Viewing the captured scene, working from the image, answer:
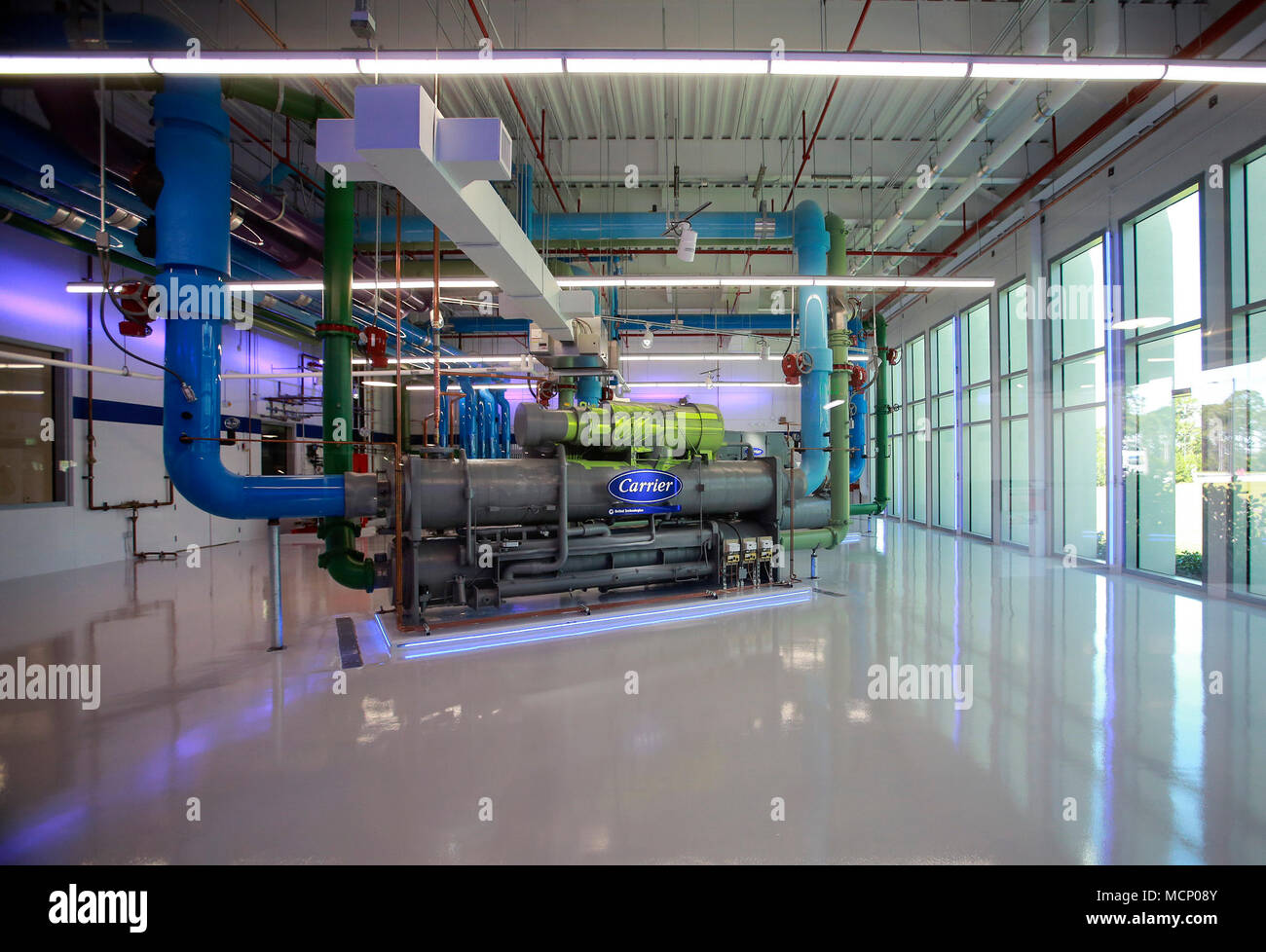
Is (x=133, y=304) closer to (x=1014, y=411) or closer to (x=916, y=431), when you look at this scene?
(x=1014, y=411)

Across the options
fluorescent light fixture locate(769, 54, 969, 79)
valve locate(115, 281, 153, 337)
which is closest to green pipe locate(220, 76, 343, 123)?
valve locate(115, 281, 153, 337)

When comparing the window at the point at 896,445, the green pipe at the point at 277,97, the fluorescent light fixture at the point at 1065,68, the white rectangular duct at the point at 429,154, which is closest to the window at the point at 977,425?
the window at the point at 896,445

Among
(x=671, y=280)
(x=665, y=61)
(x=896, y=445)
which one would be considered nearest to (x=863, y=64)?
(x=665, y=61)

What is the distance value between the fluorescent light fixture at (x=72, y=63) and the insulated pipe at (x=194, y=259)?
64 cm

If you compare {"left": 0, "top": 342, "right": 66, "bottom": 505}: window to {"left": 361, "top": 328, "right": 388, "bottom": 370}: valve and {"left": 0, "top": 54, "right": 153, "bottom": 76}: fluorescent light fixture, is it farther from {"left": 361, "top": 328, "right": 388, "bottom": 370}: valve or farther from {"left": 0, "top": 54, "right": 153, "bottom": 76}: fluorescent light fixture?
{"left": 0, "top": 54, "right": 153, "bottom": 76}: fluorescent light fixture

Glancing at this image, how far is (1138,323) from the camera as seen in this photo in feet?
23.5

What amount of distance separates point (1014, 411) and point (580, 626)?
9.40 meters

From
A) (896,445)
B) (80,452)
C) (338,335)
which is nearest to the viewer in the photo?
(338,335)

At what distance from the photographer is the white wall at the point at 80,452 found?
23.2 ft

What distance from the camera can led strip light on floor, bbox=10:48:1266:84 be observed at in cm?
324

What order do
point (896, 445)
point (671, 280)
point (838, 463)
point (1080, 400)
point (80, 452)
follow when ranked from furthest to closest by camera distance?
point (896, 445), point (1080, 400), point (80, 452), point (838, 463), point (671, 280)

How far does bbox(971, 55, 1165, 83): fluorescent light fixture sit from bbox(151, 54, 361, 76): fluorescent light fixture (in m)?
4.15
